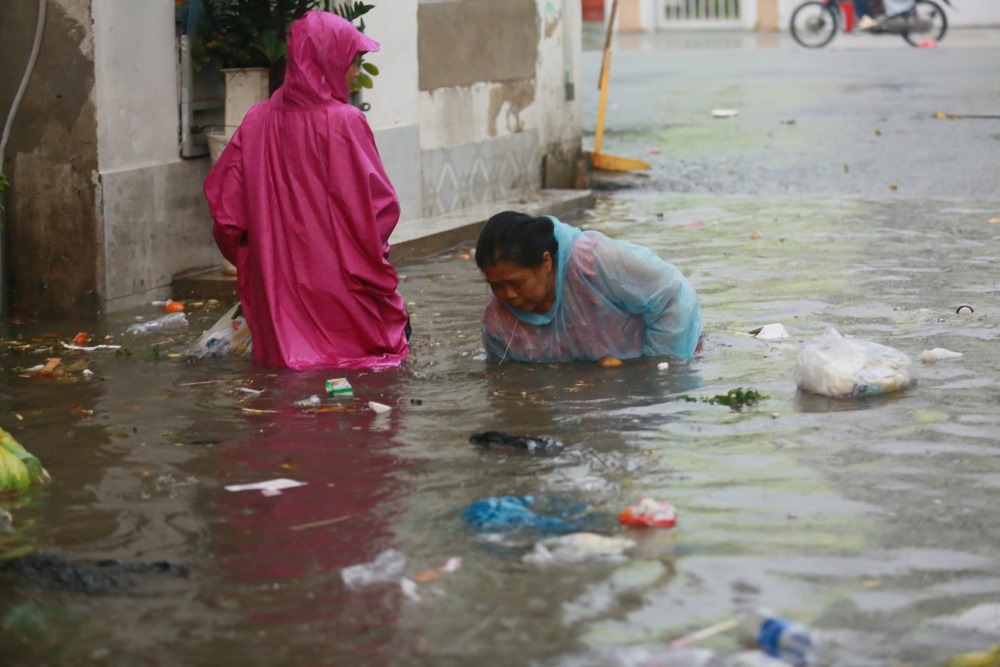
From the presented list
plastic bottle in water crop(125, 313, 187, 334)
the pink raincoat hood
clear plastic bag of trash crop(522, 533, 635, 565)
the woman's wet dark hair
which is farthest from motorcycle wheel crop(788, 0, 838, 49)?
clear plastic bag of trash crop(522, 533, 635, 565)

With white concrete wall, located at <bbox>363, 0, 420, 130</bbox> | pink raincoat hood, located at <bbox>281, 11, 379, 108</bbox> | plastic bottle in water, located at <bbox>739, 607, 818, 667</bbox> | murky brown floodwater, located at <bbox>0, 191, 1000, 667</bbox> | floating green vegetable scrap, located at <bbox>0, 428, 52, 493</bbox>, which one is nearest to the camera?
plastic bottle in water, located at <bbox>739, 607, 818, 667</bbox>

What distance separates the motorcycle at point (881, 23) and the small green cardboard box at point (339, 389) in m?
22.0

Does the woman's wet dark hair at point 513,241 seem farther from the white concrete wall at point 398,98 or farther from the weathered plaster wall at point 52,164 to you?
the white concrete wall at point 398,98

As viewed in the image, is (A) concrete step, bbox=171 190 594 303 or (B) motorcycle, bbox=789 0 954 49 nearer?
(A) concrete step, bbox=171 190 594 303

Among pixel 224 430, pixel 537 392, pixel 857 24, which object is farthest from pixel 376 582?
pixel 857 24

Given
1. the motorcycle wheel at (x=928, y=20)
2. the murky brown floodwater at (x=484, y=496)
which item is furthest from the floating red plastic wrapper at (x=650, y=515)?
the motorcycle wheel at (x=928, y=20)

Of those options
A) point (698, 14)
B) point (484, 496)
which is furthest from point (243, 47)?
point (698, 14)

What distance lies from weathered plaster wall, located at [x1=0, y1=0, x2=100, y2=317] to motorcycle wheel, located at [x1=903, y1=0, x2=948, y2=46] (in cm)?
2120

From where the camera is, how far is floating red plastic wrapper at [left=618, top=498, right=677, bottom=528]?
421 cm

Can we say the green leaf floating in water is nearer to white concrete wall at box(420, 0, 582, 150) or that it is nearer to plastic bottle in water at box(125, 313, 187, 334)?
plastic bottle in water at box(125, 313, 187, 334)

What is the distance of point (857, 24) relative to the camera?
2898 cm

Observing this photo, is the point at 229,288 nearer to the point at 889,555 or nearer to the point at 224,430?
the point at 224,430

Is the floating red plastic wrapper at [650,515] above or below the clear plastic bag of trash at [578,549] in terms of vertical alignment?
above

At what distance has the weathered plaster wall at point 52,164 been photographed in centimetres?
760
